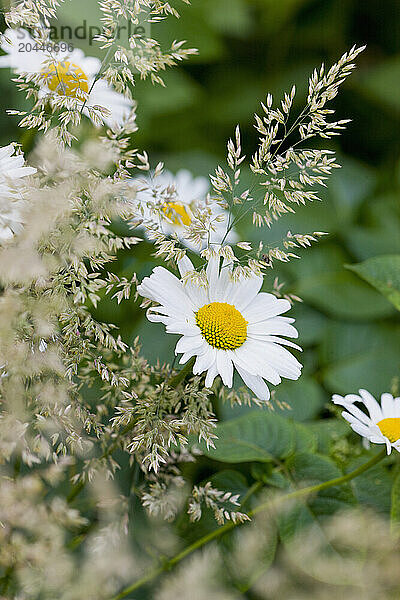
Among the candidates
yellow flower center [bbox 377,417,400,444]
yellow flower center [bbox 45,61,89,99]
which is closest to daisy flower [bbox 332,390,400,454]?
yellow flower center [bbox 377,417,400,444]

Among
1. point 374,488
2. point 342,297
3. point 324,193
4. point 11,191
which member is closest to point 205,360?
point 11,191

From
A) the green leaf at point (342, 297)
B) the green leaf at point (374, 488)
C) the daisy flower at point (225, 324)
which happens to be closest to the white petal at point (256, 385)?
the daisy flower at point (225, 324)

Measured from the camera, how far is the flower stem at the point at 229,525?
1.27ft

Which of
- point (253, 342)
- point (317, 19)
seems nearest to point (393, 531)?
point (253, 342)

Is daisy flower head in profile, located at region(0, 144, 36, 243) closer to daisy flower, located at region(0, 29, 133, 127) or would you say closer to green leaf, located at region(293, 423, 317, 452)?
daisy flower, located at region(0, 29, 133, 127)

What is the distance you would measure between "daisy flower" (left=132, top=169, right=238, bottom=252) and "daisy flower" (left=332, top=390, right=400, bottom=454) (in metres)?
0.13

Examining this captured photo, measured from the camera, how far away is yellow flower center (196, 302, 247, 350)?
0.34 metres

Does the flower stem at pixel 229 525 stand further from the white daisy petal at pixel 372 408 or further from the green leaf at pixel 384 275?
the green leaf at pixel 384 275

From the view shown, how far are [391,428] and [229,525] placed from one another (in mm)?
117

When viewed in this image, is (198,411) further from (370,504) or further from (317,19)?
(317,19)

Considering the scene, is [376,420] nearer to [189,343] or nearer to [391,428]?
[391,428]

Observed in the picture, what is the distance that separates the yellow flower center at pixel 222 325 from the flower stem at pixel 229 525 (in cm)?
11

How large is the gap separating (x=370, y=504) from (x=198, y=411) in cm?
23

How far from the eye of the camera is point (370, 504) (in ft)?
1.58
